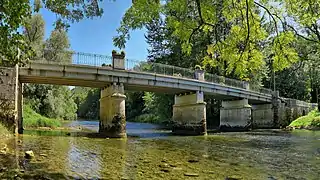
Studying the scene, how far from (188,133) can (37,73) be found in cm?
1476

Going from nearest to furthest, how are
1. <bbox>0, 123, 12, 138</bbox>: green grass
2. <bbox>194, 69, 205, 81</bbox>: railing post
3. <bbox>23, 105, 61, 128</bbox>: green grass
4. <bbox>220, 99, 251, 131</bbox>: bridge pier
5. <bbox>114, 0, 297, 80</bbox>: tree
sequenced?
1. <bbox>114, 0, 297, 80</bbox>: tree
2. <bbox>0, 123, 12, 138</bbox>: green grass
3. <bbox>23, 105, 61, 128</bbox>: green grass
4. <bbox>194, 69, 205, 81</bbox>: railing post
5. <bbox>220, 99, 251, 131</bbox>: bridge pier

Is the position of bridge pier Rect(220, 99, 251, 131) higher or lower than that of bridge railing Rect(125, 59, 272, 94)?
lower

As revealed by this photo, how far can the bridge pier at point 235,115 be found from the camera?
35906 millimetres

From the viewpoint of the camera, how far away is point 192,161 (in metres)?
10.6

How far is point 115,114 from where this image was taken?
22.0 m

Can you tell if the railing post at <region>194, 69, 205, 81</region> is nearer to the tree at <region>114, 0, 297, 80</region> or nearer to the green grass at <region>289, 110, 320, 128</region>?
the green grass at <region>289, 110, 320, 128</region>

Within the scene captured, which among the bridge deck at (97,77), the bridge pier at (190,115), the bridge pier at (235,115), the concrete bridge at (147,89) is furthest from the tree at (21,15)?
the bridge pier at (235,115)

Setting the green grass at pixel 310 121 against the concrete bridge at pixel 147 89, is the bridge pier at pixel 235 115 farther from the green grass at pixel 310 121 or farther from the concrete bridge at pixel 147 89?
the green grass at pixel 310 121

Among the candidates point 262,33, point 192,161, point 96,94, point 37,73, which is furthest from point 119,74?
point 96,94

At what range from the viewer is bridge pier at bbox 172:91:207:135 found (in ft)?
92.3

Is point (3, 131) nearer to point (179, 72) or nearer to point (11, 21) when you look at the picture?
point (11, 21)

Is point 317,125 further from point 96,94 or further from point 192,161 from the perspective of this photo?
point 96,94

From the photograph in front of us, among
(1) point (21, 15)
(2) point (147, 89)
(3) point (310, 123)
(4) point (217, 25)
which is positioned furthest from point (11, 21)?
(3) point (310, 123)

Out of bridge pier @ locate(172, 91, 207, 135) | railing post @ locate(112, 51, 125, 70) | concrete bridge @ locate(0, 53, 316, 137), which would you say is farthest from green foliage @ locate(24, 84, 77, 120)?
bridge pier @ locate(172, 91, 207, 135)
